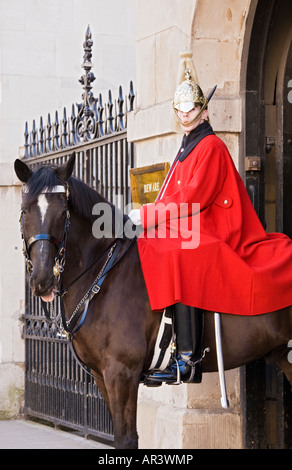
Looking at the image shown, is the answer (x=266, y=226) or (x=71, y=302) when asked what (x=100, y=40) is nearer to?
(x=266, y=226)

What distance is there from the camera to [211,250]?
5492mm

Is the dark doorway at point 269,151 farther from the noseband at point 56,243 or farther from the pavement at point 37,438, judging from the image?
the noseband at point 56,243

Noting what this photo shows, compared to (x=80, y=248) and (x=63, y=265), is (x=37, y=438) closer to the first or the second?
(x=80, y=248)

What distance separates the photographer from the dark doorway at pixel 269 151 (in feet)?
22.9

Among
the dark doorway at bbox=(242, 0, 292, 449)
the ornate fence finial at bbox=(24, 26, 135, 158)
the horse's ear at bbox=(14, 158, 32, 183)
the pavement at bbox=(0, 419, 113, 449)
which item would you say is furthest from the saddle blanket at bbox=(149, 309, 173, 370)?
the pavement at bbox=(0, 419, 113, 449)

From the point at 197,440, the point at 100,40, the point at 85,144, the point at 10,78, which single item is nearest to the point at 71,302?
the point at 197,440

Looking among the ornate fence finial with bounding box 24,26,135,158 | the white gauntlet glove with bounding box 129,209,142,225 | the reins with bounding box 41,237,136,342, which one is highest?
the ornate fence finial with bounding box 24,26,135,158

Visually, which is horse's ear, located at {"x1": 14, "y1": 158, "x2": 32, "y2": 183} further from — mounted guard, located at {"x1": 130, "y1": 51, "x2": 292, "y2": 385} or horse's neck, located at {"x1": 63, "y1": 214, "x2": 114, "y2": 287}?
mounted guard, located at {"x1": 130, "y1": 51, "x2": 292, "y2": 385}

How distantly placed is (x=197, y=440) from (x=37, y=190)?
8.39ft

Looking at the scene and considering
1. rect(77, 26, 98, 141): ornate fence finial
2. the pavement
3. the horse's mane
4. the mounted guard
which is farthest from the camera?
rect(77, 26, 98, 141): ornate fence finial

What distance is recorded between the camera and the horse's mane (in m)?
5.23

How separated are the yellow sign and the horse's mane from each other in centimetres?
159

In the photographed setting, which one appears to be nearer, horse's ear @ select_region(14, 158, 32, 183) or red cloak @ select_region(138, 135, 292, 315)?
horse's ear @ select_region(14, 158, 32, 183)
